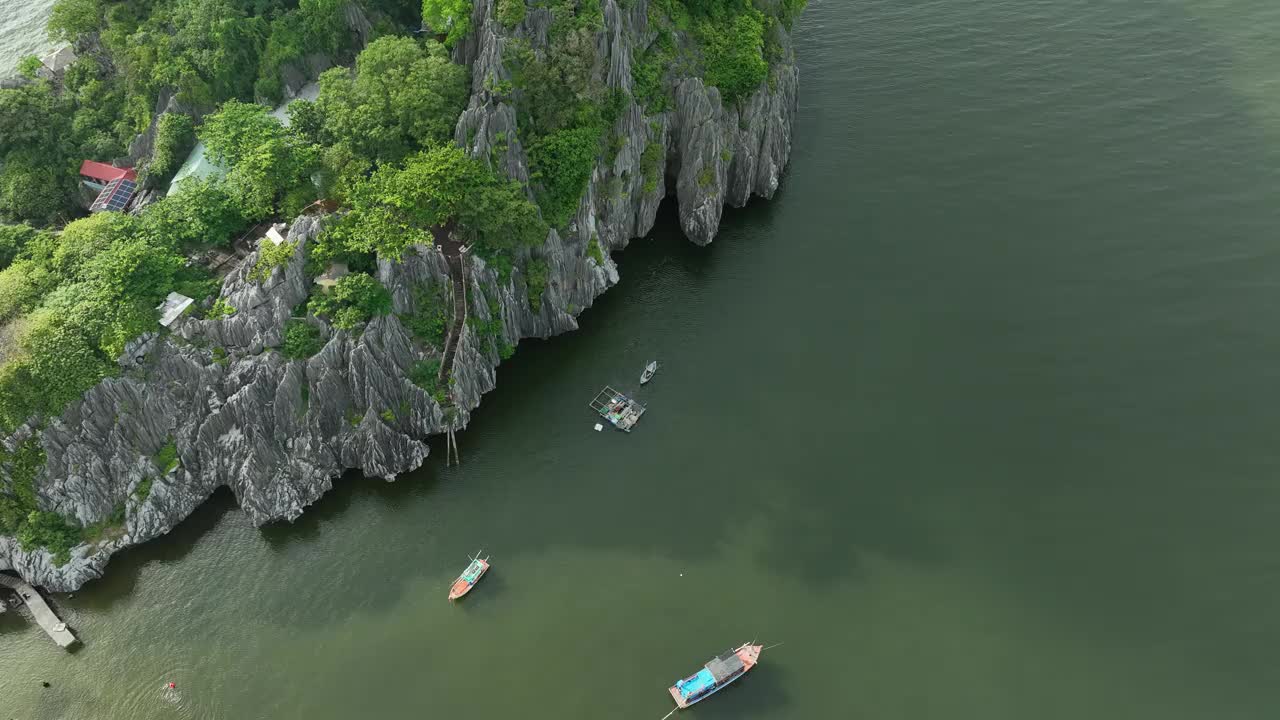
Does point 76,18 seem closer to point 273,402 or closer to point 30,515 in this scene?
point 273,402

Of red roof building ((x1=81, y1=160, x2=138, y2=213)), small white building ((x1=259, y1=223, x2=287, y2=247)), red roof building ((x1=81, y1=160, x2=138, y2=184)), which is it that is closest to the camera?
small white building ((x1=259, y1=223, x2=287, y2=247))

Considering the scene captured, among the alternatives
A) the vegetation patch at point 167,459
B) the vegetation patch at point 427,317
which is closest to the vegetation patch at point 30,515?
the vegetation patch at point 167,459

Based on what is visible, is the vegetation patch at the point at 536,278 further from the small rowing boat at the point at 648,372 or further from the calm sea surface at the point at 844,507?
the small rowing boat at the point at 648,372

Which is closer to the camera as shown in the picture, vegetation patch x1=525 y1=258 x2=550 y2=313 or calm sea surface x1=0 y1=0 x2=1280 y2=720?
calm sea surface x1=0 y1=0 x2=1280 y2=720

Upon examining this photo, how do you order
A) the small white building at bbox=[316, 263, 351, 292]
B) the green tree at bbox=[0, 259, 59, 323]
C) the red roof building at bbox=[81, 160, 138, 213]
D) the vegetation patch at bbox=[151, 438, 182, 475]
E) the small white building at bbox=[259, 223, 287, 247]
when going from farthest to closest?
the red roof building at bbox=[81, 160, 138, 213]
the small white building at bbox=[259, 223, 287, 247]
the small white building at bbox=[316, 263, 351, 292]
the green tree at bbox=[0, 259, 59, 323]
the vegetation patch at bbox=[151, 438, 182, 475]

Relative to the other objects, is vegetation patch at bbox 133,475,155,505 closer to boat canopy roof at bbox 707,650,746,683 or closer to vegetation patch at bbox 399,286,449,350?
vegetation patch at bbox 399,286,449,350

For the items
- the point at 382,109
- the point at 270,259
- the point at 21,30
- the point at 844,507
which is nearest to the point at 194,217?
the point at 270,259

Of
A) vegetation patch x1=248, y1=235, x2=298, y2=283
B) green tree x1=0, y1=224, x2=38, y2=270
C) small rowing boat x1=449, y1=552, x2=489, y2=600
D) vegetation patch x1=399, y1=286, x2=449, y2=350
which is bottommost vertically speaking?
small rowing boat x1=449, y1=552, x2=489, y2=600

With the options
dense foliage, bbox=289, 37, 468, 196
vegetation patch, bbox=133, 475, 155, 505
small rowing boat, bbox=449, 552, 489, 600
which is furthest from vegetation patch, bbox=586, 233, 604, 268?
vegetation patch, bbox=133, 475, 155, 505

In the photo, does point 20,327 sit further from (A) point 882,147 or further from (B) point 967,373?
(A) point 882,147
